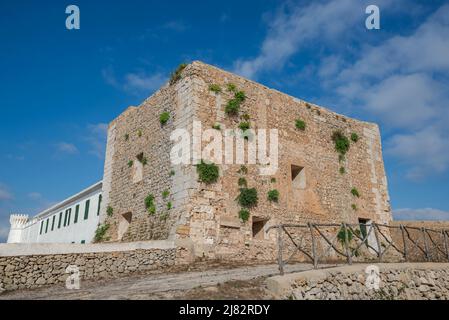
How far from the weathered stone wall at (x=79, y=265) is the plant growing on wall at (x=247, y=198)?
2.95 m

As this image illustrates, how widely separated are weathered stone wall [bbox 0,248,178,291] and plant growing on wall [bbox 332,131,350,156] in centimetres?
910

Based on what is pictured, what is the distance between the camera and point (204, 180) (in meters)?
11.8

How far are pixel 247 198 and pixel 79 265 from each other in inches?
222

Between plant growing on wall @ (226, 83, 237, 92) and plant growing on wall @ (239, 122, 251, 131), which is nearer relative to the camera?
plant growing on wall @ (239, 122, 251, 131)

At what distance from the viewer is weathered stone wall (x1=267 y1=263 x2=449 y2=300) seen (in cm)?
629

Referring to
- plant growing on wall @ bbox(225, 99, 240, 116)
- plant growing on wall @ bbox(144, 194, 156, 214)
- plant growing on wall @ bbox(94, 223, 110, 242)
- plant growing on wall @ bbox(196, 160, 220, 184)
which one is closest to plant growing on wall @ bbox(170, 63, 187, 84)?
plant growing on wall @ bbox(225, 99, 240, 116)

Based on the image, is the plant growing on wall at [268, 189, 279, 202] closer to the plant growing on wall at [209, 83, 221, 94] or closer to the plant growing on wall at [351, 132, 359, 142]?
the plant growing on wall at [209, 83, 221, 94]

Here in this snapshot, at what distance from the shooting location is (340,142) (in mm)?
16219

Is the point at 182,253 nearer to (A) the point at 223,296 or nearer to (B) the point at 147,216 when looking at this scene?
(B) the point at 147,216

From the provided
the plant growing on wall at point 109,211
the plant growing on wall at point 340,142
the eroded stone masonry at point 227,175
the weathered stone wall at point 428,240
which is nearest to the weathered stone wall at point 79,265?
the eroded stone masonry at point 227,175

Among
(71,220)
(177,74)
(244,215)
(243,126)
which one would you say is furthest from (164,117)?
(71,220)

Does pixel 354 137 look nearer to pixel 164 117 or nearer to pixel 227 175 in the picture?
pixel 227 175

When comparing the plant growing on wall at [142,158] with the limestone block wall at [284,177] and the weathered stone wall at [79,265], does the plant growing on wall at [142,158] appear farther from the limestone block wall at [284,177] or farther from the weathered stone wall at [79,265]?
the weathered stone wall at [79,265]

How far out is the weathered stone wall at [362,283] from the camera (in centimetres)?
629
